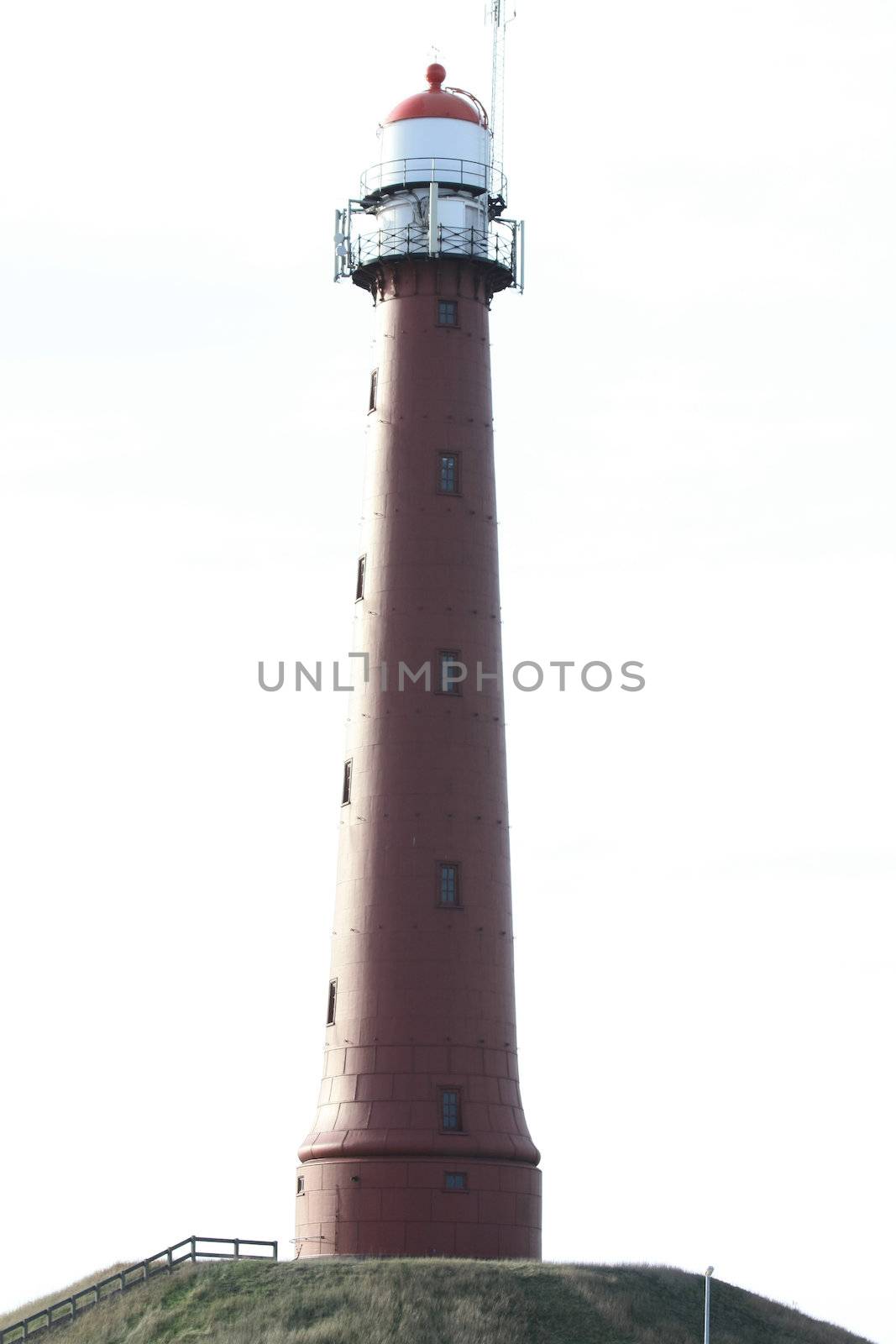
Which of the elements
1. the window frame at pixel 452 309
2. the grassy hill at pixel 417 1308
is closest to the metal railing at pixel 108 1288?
the grassy hill at pixel 417 1308

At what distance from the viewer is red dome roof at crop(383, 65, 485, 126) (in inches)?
2199

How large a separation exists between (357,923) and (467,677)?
6.00 meters

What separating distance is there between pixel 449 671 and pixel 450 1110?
9.69 m

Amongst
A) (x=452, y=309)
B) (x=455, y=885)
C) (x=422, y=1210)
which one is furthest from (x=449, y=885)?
(x=452, y=309)

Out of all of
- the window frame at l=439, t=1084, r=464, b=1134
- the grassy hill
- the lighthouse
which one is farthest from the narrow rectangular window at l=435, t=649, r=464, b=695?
the grassy hill

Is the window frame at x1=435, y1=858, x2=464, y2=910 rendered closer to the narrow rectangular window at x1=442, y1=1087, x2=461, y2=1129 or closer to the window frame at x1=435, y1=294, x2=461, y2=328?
the narrow rectangular window at x1=442, y1=1087, x2=461, y2=1129

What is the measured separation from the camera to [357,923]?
2042 inches

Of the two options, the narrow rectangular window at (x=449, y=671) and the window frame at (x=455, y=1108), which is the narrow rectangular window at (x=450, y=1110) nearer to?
the window frame at (x=455, y=1108)

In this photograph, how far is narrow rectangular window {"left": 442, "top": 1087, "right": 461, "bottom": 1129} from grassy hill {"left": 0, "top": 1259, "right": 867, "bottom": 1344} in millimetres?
3209

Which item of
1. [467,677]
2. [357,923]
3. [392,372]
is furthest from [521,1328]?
[392,372]

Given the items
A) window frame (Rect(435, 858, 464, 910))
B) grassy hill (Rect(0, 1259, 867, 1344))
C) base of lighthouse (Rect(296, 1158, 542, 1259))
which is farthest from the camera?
window frame (Rect(435, 858, 464, 910))

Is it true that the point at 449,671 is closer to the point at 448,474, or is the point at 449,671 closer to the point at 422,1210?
the point at 448,474

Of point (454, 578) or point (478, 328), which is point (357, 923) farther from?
point (478, 328)

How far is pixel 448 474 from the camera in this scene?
53.9 m
